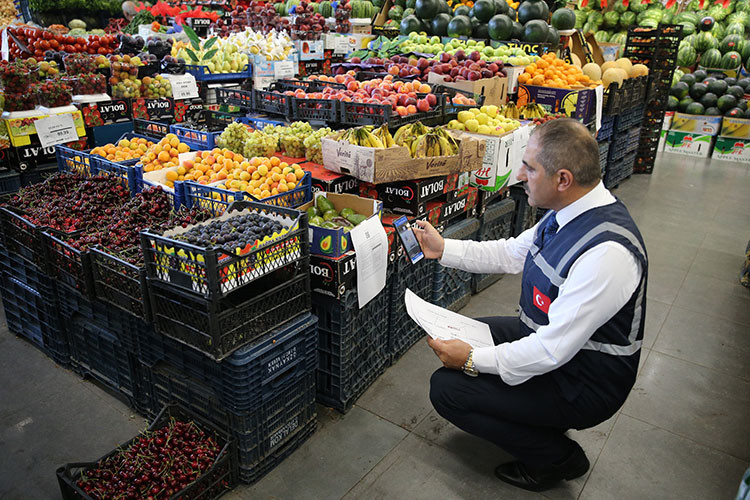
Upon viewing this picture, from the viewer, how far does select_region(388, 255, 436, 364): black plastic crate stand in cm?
304

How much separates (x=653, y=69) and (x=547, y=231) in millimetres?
6244

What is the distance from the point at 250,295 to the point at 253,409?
18.4 inches

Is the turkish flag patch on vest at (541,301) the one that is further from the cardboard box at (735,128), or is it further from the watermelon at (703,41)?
the watermelon at (703,41)

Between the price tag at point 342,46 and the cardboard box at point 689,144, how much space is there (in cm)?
583

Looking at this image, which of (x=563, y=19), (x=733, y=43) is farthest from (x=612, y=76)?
(x=733, y=43)

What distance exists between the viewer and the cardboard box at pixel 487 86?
4.77m

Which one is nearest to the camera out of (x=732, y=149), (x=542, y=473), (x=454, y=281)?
(x=542, y=473)

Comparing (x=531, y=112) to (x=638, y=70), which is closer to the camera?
(x=531, y=112)

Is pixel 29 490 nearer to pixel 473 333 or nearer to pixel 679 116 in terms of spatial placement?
pixel 473 333

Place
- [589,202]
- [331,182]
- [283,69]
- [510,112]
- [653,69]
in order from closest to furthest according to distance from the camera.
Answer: [589,202] < [331,182] < [510,112] < [283,69] < [653,69]

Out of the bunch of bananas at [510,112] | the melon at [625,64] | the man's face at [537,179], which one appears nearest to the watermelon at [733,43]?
the melon at [625,64]

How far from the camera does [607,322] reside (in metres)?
1.98

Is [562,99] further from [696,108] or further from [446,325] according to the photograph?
[696,108]

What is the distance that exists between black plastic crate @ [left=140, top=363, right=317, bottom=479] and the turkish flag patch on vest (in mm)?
1087
